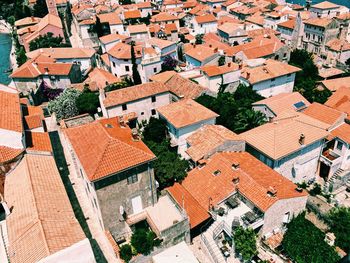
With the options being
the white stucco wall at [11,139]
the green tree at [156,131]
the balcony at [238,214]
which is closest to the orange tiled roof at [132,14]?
the green tree at [156,131]

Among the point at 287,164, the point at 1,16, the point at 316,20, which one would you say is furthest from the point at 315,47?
the point at 1,16

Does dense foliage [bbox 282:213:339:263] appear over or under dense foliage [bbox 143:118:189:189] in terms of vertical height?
under

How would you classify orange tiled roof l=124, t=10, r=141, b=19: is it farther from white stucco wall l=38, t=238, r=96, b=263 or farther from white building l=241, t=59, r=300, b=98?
white stucco wall l=38, t=238, r=96, b=263

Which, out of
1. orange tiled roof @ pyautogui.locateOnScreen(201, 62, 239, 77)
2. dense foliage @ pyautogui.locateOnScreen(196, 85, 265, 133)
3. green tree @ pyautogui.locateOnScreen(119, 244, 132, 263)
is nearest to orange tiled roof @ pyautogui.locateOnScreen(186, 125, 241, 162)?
dense foliage @ pyautogui.locateOnScreen(196, 85, 265, 133)

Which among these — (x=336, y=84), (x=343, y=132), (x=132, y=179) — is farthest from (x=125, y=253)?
(x=336, y=84)

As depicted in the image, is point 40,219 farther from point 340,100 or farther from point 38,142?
point 340,100

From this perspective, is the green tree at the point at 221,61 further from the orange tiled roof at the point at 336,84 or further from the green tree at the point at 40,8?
the green tree at the point at 40,8
